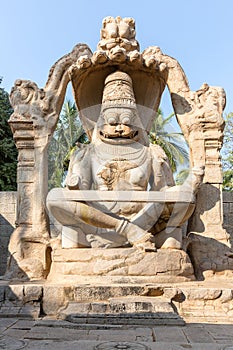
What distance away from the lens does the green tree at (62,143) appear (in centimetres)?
670

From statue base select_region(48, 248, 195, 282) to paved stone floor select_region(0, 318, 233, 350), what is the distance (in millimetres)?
1016

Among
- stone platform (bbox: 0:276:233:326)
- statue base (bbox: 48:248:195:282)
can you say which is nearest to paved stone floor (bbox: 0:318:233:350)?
stone platform (bbox: 0:276:233:326)

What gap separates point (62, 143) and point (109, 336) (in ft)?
14.4

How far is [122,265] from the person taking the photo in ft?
16.1

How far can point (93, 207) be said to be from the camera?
529cm

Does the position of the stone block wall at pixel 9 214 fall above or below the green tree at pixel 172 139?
below

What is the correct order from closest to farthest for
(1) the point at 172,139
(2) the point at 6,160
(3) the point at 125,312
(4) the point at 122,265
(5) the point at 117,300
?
(3) the point at 125,312 → (5) the point at 117,300 → (4) the point at 122,265 → (1) the point at 172,139 → (2) the point at 6,160

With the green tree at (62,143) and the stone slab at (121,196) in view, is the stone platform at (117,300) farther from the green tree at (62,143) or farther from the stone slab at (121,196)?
the green tree at (62,143)

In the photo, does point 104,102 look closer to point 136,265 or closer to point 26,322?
point 136,265

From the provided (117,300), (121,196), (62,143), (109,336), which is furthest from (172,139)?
(109,336)

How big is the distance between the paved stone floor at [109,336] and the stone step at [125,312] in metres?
0.09

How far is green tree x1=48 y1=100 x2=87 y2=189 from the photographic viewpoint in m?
6.70

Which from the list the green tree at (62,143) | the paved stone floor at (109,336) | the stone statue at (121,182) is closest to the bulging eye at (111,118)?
the stone statue at (121,182)

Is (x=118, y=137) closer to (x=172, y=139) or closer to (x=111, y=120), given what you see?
(x=111, y=120)
